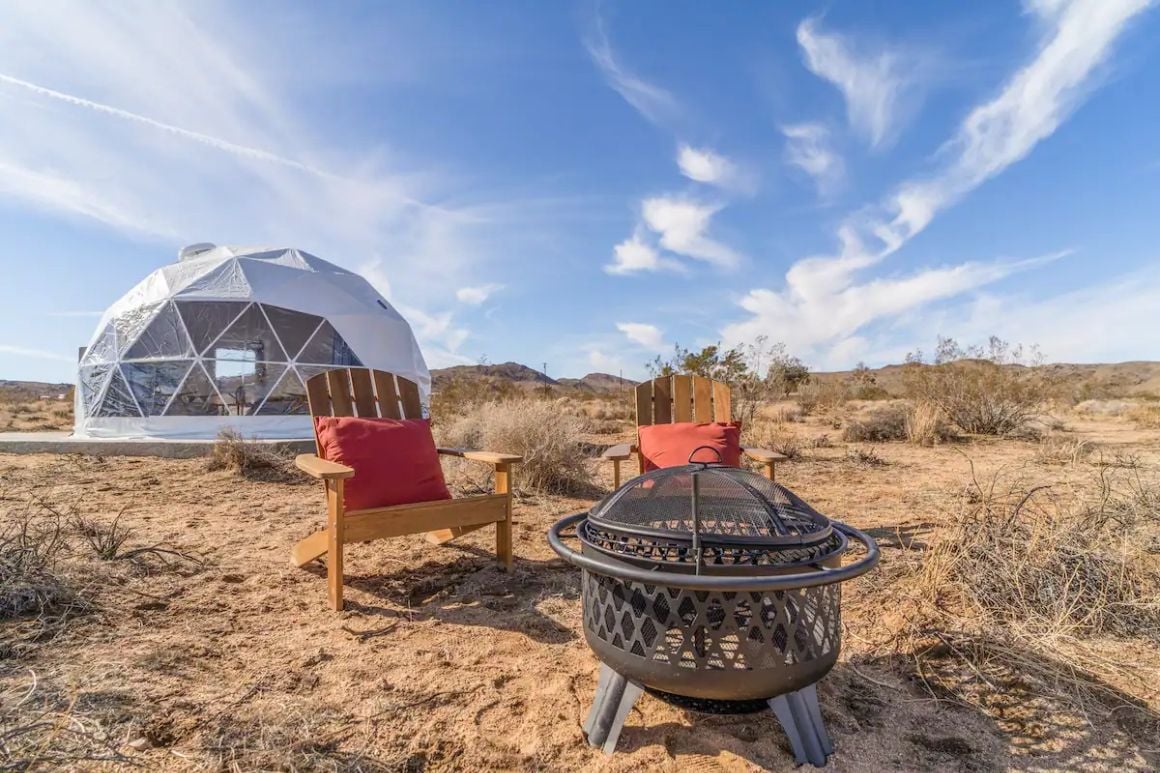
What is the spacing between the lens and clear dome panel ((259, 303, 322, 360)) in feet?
30.7

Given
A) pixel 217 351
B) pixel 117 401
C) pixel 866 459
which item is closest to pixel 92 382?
pixel 117 401

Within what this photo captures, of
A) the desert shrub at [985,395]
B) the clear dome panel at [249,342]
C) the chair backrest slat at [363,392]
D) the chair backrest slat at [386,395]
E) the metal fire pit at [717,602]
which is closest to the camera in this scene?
the metal fire pit at [717,602]

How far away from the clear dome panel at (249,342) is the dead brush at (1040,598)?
9805 millimetres

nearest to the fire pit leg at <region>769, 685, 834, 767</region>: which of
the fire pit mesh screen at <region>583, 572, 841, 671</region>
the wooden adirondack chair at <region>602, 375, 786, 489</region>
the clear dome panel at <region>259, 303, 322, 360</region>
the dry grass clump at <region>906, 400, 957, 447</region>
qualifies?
the fire pit mesh screen at <region>583, 572, 841, 671</region>

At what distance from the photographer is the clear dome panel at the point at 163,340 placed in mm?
9000

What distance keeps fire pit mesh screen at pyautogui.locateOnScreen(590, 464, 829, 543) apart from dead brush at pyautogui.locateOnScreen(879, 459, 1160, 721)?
94cm

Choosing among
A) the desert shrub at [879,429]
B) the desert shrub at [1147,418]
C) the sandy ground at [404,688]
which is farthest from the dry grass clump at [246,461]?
the desert shrub at [1147,418]

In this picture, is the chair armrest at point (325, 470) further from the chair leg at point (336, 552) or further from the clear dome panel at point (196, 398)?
the clear dome panel at point (196, 398)

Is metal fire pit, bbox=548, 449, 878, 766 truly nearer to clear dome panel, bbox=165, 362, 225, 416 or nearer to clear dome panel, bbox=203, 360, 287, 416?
clear dome panel, bbox=203, 360, 287, 416

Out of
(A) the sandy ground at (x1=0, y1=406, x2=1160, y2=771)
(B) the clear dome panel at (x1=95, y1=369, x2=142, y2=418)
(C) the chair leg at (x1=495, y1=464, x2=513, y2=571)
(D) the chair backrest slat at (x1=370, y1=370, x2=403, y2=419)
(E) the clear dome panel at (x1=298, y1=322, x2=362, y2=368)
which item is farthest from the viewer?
(E) the clear dome panel at (x1=298, y1=322, x2=362, y2=368)

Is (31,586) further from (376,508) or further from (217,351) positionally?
(217,351)

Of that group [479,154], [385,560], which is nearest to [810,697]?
[385,560]

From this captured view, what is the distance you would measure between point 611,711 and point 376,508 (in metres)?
1.73

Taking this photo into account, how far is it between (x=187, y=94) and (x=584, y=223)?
541 cm
